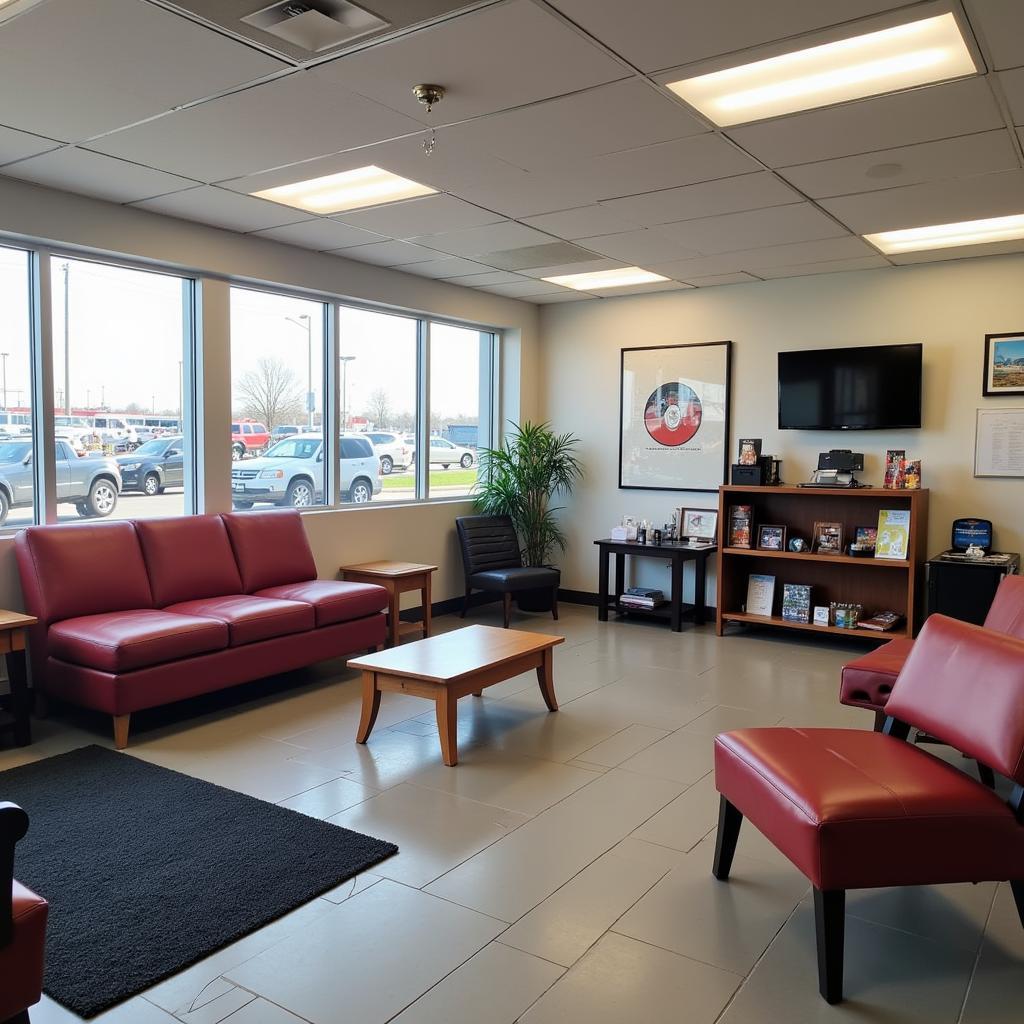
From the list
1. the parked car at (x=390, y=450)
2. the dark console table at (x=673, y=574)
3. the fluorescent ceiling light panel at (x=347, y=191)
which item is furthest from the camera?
the parked car at (x=390, y=450)

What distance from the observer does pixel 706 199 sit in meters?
4.55

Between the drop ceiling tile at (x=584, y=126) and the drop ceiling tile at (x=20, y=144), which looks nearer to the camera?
the drop ceiling tile at (x=584, y=126)

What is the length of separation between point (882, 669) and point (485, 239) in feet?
11.3

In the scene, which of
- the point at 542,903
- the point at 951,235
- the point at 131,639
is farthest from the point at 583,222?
the point at 542,903

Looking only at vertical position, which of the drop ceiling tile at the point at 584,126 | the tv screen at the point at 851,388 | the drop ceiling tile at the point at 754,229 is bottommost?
the tv screen at the point at 851,388

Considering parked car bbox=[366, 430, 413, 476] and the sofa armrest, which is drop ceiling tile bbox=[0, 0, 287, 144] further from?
parked car bbox=[366, 430, 413, 476]

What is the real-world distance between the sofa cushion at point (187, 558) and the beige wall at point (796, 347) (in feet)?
11.3

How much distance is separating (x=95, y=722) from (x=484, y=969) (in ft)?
9.52

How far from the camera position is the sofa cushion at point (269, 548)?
5348 mm

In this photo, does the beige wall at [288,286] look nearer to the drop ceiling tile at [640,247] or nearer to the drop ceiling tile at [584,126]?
the drop ceiling tile at [640,247]

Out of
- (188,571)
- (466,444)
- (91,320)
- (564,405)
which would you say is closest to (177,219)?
(91,320)

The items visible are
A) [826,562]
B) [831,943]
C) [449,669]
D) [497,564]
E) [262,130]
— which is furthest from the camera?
[497,564]

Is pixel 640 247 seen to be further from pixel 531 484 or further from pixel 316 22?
pixel 316 22

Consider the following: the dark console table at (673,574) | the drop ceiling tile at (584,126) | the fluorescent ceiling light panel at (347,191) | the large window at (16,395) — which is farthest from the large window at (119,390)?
the dark console table at (673,574)
